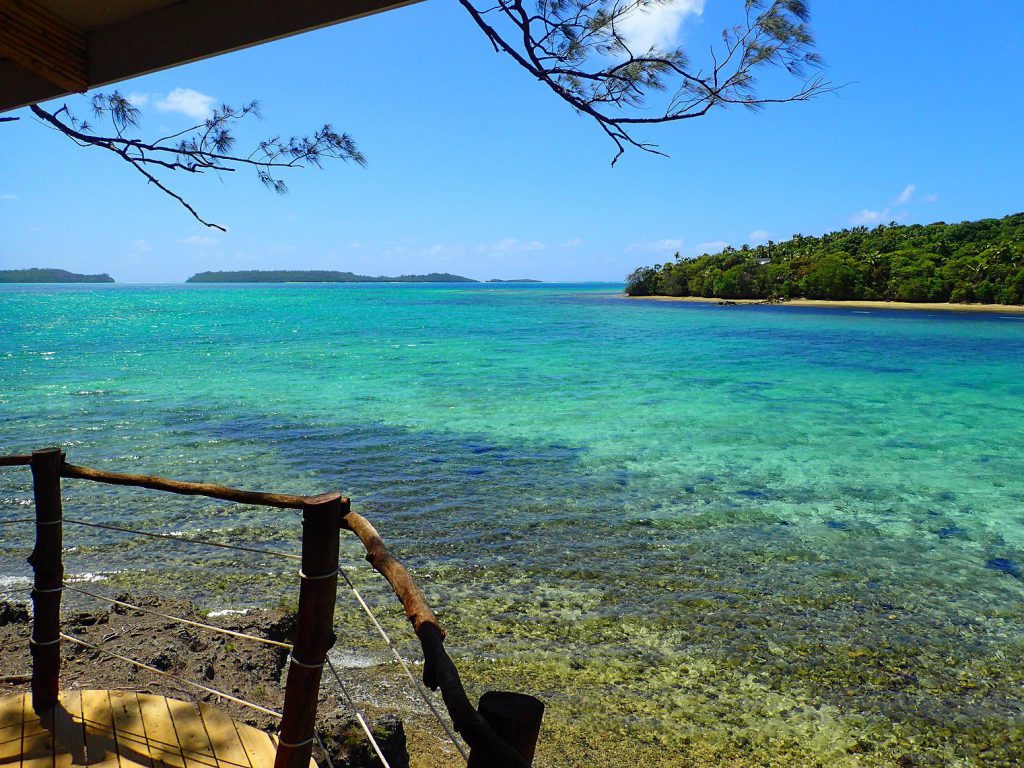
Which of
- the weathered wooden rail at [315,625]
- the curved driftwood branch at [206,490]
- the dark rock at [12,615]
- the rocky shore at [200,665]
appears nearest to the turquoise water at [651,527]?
the rocky shore at [200,665]

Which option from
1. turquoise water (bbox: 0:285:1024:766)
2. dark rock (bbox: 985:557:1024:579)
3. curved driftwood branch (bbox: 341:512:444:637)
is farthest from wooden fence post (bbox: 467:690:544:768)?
dark rock (bbox: 985:557:1024:579)

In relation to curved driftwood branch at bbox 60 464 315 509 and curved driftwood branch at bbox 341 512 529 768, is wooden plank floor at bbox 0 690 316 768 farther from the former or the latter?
curved driftwood branch at bbox 341 512 529 768

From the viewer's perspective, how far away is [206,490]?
2.37 metres

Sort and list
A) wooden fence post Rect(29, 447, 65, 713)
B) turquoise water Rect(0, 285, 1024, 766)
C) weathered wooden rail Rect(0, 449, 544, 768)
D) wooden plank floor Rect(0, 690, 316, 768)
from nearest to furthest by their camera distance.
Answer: weathered wooden rail Rect(0, 449, 544, 768)
wooden plank floor Rect(0, 690, 316, 768)
wooden fence post Rect(29, 447, 65, 713)
turquoise water Rect(0, 285, 1024, 766)

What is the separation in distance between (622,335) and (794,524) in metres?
31.4

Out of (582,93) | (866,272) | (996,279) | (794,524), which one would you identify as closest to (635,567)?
(794,524)

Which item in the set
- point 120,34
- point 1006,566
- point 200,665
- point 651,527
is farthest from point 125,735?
point 1006,566

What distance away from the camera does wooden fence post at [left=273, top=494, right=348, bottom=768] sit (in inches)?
79.6

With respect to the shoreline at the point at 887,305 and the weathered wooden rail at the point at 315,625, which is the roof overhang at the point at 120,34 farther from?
the shoreline at the point at 887,305

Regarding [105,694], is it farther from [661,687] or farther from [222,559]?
[222,559]

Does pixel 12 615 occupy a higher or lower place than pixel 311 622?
lower

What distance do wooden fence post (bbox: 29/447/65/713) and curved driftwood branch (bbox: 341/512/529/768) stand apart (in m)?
1.47

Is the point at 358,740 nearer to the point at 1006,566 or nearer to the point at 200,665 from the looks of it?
the point at 200,665

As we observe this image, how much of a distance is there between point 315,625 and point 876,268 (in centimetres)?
7533
